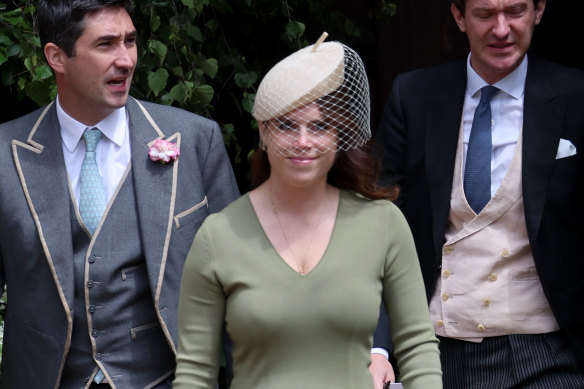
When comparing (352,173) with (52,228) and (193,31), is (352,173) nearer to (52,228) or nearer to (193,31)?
(52,228)

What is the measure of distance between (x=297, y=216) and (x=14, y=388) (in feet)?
3.62

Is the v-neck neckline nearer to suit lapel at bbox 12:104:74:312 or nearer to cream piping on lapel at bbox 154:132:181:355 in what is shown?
cream piping on lapel at bbox 154:132:181:355

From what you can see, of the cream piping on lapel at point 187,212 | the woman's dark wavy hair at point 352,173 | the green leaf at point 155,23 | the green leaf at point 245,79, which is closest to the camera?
Answer: the woman's dark wavy hair at point 352,173

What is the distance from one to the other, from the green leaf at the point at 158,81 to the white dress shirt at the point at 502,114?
3.68 ft

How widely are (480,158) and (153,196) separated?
925 millimetres

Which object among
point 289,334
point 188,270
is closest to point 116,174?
point 188,270

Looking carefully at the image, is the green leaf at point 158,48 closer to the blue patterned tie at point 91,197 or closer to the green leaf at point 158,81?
the green leaf at point 158,81

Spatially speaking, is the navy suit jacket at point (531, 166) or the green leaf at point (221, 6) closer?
the navy suit jacket at point (531, 166)

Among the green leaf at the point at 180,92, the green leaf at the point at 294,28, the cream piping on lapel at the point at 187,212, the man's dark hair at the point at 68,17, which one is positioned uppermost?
the man's dark hair at the point at 68,17

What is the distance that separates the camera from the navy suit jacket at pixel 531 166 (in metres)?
3.28

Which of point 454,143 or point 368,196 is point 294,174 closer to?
point 368,196

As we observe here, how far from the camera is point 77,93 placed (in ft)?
10.9

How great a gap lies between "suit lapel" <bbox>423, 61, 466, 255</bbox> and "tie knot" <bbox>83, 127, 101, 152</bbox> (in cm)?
94

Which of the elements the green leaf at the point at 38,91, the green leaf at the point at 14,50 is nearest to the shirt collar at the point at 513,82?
the green leaf at the point at 38,91
